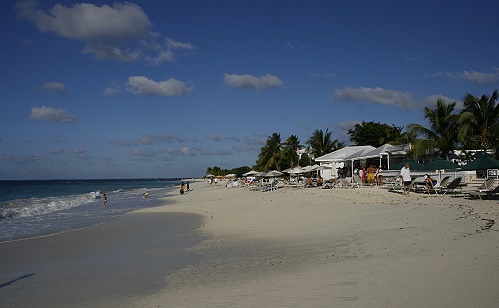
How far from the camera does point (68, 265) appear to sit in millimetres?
8156

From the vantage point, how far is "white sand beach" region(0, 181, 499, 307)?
4605mm

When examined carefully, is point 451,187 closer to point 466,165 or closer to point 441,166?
point 466,165

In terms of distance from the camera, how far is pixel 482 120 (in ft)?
85.3

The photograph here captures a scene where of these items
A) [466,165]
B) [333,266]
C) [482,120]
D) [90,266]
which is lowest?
[90,266]

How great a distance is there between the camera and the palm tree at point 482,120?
1009 inches

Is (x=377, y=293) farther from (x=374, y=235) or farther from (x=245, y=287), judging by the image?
(x=374, y=235)

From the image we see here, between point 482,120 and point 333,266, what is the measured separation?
24729mm

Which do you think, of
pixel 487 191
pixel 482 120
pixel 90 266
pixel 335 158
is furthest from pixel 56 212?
pixel 482 120

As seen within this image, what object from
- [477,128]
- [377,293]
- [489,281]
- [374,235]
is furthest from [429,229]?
[477,128]

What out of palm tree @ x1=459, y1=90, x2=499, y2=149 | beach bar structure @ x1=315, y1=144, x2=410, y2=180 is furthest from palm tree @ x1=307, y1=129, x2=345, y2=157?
palm tree @ x1=459, y1=90, x2=499, y2=149

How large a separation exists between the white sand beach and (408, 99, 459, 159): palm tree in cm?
1798

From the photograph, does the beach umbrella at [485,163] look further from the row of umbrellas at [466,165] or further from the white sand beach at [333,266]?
the white sand beach at [333,266]

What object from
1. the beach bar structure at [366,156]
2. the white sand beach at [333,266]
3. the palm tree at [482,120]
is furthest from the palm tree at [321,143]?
the white sand beach at [333,266]

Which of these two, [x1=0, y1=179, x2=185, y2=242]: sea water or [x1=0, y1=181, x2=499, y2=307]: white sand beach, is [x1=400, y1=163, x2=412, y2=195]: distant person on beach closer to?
[x1=0, y1=181, x2=499, y2=307]: white sand beach
